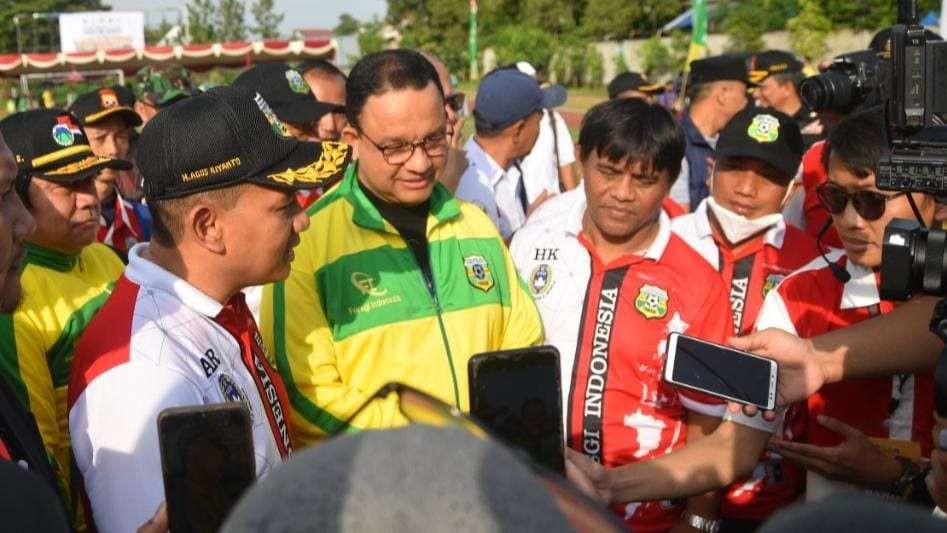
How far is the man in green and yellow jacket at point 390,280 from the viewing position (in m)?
2.61

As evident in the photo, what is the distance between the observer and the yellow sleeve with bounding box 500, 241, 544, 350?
2873mm

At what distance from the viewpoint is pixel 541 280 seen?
10.4 feet

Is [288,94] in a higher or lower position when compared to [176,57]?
higher

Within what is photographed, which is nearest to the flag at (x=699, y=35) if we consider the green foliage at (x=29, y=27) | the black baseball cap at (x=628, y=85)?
the black baseball cap at (x=628, y=85)

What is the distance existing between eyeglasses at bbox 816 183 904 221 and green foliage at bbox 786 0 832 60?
29.6 m

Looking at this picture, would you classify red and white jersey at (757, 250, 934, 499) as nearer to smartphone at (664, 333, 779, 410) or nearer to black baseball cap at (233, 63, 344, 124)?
smartphone at (664, 333, 779, 410)

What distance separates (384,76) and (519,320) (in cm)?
86

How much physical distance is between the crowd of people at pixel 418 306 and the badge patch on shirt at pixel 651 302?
0.02 metres

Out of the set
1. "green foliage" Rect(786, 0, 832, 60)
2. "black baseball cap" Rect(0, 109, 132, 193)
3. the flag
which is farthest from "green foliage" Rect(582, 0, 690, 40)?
"black baseball cap" Rect(0, 109, 132, 193)

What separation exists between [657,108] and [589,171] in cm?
32

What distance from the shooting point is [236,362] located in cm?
220

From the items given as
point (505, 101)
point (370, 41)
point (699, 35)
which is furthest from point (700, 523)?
point (370, 41)

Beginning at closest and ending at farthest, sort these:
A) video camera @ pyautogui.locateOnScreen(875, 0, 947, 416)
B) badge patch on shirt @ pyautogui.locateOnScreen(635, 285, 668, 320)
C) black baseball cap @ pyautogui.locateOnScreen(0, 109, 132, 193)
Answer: video camera @ pyautogui.locateOnScreen(875, 0, 947, 416)
badge patch on shirt @ pyautogui.locateOnScreen(635, 285, 668, 320)
black baseball cap @ pyautogui.locateOnScreen(0, 109, 132, 193)

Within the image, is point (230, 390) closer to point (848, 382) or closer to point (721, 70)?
point (848, 382)
